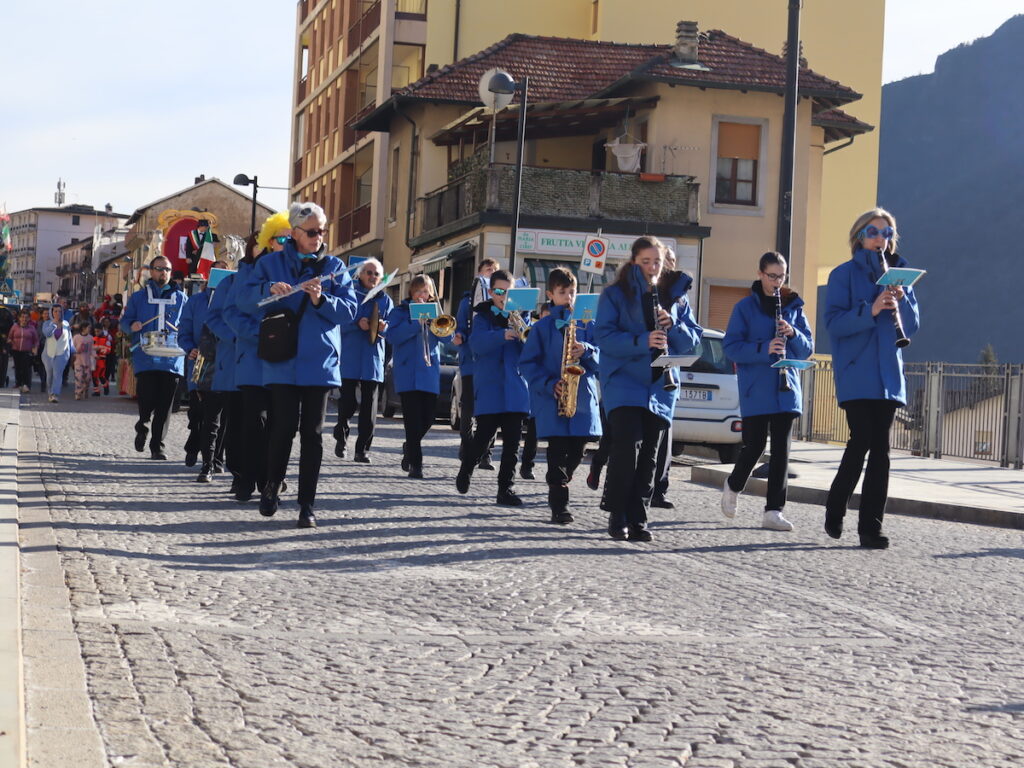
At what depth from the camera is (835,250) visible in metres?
50.1

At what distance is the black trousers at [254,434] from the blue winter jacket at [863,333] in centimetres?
368

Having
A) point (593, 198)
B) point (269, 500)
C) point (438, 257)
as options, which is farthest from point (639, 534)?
point (438, 257)

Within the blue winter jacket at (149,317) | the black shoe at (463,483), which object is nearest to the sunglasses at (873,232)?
the black shoe at (463,483)

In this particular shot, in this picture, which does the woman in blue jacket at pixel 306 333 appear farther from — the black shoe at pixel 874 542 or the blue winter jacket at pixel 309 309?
the black shoe at pixel 874 542

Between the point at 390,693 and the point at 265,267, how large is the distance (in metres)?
5.19

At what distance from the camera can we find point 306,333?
9.85 m

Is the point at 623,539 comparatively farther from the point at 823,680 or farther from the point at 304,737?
the point at 304,737

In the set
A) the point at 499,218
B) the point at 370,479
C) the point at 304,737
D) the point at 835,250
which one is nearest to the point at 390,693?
the point at 304,737

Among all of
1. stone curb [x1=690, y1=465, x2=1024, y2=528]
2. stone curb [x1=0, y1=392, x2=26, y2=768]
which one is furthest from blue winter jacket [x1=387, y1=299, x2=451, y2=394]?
stone curb [x1=0, y1=392, x2=26, y2=768]

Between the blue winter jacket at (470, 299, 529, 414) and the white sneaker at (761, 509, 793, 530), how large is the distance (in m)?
2.24

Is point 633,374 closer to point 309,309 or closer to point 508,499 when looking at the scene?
point 309,309

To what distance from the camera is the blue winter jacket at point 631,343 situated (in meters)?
10.0

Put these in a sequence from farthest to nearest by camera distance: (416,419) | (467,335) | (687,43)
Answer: (687,43), (416,419), (467,335)

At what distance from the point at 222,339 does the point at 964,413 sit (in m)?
14.1
